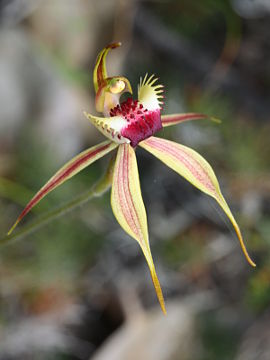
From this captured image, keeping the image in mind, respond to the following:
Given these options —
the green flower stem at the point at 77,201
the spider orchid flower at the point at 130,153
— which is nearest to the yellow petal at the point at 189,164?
the spider orchid flower at the point at 130,153

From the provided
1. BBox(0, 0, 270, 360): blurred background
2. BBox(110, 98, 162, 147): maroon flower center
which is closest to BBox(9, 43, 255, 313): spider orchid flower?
BBox(110, 98, 162, 147): maroon flower center

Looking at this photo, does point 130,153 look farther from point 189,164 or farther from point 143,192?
point 143,192

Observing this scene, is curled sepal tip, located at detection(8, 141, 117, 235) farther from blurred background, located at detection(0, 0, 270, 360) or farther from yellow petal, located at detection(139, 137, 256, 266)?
blurred background, located at detection(0, 0, 270, 360)

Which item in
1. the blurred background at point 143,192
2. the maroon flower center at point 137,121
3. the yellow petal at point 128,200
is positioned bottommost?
the yellow petal at point 128,200

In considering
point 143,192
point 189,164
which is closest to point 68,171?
point 189,164

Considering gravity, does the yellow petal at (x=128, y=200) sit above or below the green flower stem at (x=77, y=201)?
below

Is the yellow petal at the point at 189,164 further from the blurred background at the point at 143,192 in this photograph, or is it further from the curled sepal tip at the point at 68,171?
the blurred background at the point at 143,192

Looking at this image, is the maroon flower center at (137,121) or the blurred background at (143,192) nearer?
the maroon flower center at (137,121)

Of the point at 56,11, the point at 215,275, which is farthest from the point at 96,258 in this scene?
the point at 56,11
